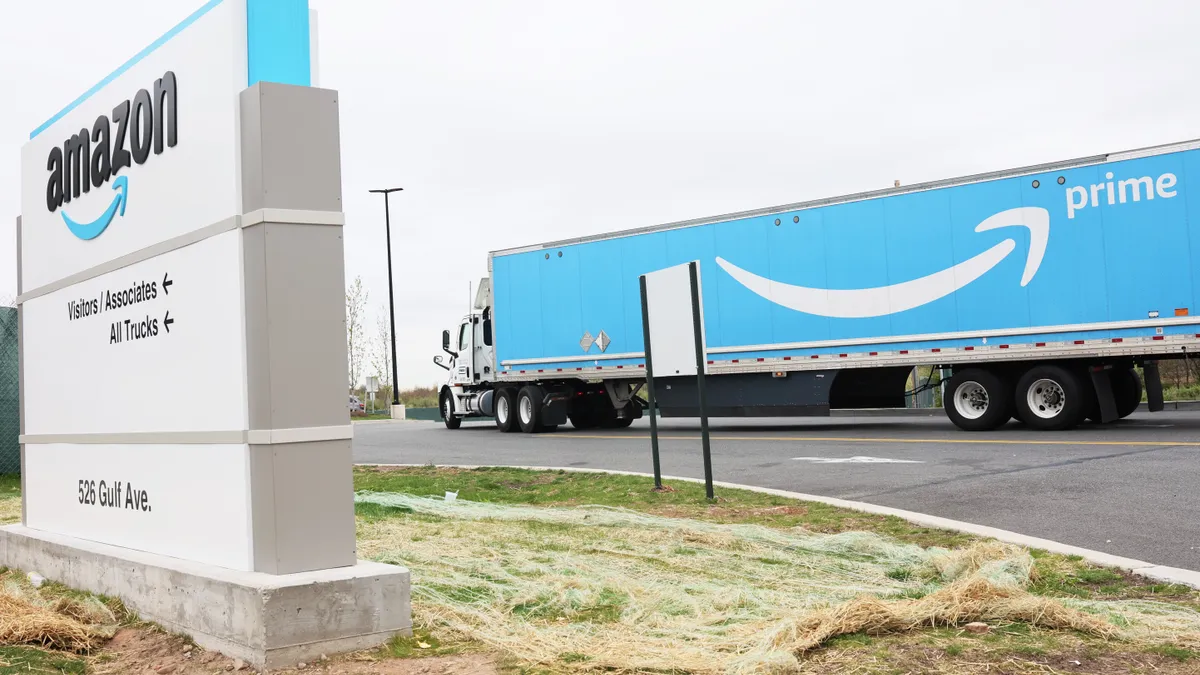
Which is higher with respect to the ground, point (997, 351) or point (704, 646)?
point (997, 351)

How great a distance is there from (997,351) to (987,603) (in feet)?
45.6

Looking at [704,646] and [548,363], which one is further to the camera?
[548,363]

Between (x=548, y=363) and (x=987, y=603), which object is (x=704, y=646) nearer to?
(x=987, y=603)

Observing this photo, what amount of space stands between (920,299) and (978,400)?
1972 mm

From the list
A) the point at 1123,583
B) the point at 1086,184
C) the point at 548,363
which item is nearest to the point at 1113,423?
the point at 1086,184

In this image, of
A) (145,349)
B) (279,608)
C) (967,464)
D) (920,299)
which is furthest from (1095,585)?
(920,299)

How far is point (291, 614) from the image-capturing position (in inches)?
181

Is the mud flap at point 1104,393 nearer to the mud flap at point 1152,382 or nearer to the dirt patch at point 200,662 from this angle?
the mud flap at point 1152,382

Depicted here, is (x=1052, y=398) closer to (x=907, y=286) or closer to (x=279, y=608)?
(x=907, y=286)

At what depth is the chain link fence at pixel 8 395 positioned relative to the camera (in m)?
15.5

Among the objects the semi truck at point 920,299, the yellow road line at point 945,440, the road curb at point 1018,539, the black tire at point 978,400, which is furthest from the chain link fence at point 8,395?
the black tire at point 978,400

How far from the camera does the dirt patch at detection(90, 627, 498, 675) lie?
4.39 metres

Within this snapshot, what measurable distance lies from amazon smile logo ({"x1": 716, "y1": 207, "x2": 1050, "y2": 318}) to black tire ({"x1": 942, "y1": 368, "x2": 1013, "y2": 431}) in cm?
149

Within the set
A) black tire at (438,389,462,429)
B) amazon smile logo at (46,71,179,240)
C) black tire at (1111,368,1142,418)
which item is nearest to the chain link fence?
amazon smile logo at (46,71,179,240)
